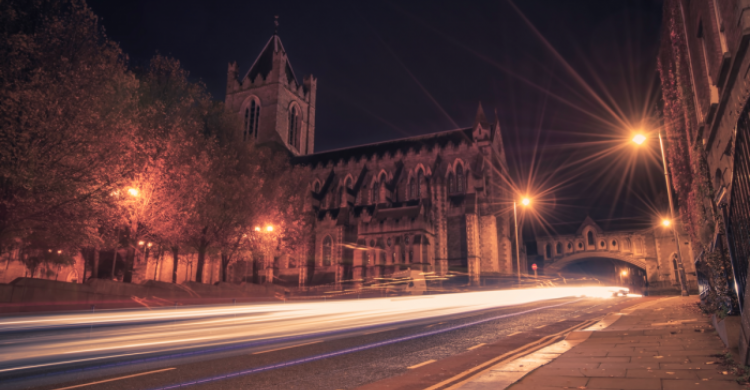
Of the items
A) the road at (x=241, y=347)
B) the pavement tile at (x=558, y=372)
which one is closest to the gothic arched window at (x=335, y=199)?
the road at (x=241, y=347)

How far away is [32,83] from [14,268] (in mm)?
23860

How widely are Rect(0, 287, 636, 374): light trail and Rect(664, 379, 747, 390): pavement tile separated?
24.6ft

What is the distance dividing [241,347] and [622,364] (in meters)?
7.03

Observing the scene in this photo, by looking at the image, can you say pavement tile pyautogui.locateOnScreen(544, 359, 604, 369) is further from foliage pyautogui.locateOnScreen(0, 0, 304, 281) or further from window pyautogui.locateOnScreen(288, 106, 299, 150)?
window pyautogui.locateOnScreen(288, 106, 299, 150)

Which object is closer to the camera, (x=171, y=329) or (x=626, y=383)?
(x=626, y=383)

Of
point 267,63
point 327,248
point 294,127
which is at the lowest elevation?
point 327,248

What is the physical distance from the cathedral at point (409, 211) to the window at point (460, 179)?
11cm

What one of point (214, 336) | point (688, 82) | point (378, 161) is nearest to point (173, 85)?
point (214, 336)

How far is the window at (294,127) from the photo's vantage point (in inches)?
2596

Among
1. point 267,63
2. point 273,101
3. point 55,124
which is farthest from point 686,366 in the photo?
point 267,63

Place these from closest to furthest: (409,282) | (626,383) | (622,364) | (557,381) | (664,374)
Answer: (626,383) < (557,381) < (664,374) < (622,364) < (409,282)

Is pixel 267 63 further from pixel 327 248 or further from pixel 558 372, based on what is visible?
pixel 558 372

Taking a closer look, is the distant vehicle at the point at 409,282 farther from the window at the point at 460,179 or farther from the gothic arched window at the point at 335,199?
the gothic arched window at the point at 335,199

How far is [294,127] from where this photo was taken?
66.6 m
